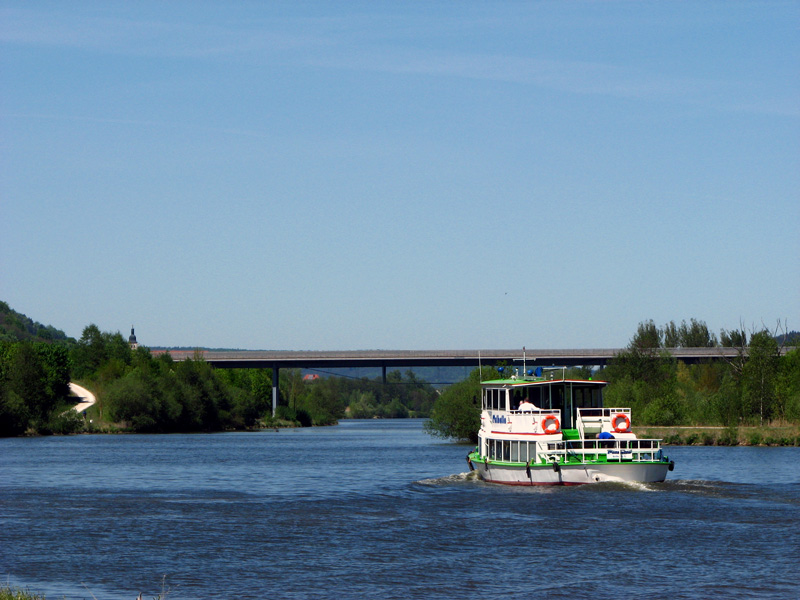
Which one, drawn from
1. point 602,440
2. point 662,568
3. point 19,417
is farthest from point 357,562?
point 19,417

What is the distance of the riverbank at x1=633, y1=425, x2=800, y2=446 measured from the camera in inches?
4230

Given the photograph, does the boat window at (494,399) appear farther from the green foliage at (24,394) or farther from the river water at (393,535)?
the green foliage at (24,394)

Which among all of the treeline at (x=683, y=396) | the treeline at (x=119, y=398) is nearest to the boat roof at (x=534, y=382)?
the treeline at (x=683, y=396)

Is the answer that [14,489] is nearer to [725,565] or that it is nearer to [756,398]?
[725,565]

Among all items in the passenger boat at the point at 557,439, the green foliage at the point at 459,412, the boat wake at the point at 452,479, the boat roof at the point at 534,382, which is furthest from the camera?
the green foliage at the point at 459,412

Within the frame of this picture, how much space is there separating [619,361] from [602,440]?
95.7 m

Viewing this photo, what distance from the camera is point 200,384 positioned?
174 meters

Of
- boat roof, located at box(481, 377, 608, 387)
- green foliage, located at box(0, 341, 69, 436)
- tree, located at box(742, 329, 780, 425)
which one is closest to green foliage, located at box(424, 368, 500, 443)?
tree, located at box(742, 329, 780, 425)

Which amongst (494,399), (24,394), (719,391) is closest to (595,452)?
(494,399)

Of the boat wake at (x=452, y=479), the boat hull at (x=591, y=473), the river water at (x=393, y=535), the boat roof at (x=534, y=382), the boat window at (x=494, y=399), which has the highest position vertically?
the boat roof at (x=534, y=382)

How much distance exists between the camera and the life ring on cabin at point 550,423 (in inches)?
2393

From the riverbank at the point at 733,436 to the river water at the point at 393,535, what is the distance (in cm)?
3034

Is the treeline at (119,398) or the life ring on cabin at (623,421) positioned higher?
the treeline at (119,398)

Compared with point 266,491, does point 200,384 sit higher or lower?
higher
